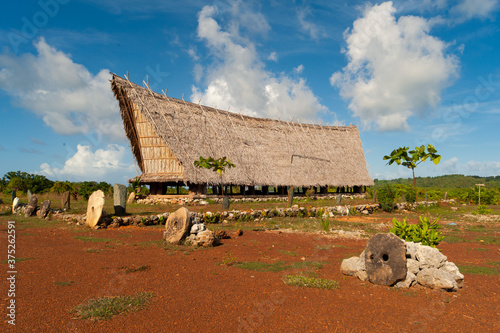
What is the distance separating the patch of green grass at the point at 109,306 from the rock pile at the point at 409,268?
4219 mm

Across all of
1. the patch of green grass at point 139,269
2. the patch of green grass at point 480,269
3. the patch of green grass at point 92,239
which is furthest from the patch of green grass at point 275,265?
the patch of green grass at point 92,239

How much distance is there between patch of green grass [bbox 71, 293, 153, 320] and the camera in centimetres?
416

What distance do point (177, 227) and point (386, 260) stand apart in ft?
19.9

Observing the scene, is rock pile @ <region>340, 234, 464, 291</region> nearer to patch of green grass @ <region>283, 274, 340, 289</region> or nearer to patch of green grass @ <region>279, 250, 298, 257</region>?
patch of green grass @ <region>283, 274, 340, 289</region>

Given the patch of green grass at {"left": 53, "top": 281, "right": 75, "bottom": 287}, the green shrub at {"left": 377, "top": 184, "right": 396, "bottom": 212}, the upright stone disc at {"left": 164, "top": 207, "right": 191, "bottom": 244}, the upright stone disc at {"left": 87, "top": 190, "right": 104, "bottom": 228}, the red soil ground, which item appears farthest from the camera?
the green shrub at {"left": 377, "top": 184, "right": 396, "bottom": 212}

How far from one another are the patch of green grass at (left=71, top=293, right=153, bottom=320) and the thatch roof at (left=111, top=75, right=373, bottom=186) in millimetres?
17242

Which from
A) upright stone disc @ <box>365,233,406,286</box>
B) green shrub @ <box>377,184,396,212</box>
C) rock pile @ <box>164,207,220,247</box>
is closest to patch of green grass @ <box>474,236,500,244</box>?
upright stone disc @ <box>365,233,406,286</box>

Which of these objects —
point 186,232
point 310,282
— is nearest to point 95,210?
point 186,232

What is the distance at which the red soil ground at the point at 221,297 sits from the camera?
404cm

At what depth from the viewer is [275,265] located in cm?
703

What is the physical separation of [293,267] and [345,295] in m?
1.82

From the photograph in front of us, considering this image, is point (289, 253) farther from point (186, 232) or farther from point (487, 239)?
point (487, 239)

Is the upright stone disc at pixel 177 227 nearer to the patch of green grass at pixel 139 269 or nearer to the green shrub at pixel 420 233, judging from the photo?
the patch of green grass at pixel 139 269

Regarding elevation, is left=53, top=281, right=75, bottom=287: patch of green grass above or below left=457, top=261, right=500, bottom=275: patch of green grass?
above
